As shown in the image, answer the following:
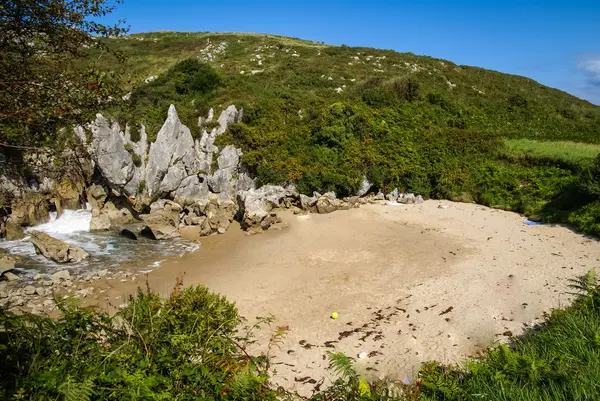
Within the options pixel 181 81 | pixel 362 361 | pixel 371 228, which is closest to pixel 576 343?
pixel 362 361

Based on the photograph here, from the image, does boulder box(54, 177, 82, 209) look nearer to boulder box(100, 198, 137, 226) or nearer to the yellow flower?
boulder box(100, 198, 137, 226)

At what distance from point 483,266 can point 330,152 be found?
539 inches

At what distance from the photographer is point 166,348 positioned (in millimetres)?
4207

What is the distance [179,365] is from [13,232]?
1797cm

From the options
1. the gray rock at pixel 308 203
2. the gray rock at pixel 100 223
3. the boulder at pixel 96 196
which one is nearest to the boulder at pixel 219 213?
the gray rock at pixel 308 203

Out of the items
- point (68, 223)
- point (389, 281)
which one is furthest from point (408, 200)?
point (68, 223)

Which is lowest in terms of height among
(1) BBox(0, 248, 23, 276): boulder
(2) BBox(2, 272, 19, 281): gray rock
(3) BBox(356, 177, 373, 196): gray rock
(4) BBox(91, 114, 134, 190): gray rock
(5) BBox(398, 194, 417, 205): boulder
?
(2) BBox(2, 272, 19, 281): gray rock

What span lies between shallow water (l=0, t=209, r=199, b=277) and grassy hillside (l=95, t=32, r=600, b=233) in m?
6.82

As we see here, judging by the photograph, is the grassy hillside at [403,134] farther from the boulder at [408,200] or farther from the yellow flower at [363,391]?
the yellow flower at [363,391]

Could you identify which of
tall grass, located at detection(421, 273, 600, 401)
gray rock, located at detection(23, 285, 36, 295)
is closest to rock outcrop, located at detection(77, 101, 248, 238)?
gray rock, located at detection(23, 285, 36, 295)

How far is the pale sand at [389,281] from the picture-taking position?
9047mm

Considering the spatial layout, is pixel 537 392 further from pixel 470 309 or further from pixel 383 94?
pixel 383 94

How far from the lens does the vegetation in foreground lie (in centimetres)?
346

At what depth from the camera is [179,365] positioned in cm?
404
